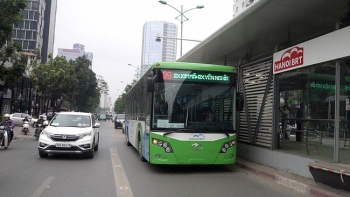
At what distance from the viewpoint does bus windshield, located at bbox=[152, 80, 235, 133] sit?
850 centimetres

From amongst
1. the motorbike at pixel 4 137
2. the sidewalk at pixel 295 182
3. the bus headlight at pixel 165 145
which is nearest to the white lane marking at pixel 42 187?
the bus headlight at pixel 165 145

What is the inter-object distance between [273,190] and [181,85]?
3586mm

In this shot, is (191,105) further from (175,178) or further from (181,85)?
(175,178)

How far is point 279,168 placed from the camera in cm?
881

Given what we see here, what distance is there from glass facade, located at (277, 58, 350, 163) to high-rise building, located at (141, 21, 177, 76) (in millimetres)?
19032

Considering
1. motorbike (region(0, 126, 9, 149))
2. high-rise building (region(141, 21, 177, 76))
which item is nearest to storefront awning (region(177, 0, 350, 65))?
motorbike (region(0, 126, 9, 149))

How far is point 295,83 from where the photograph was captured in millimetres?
10086

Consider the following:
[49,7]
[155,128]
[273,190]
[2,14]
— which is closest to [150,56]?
[2,14]

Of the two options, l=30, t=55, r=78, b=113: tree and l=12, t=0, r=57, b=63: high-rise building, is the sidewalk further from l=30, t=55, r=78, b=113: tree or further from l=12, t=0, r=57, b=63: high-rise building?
l=12, t=0, r=57, b=63: high-rise building

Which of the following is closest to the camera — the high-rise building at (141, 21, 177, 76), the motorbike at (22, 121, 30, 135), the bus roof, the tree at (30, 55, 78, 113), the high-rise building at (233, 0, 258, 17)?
the bus roof

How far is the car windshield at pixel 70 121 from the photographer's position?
37.3 ft

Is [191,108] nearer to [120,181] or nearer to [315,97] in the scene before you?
[120,181]

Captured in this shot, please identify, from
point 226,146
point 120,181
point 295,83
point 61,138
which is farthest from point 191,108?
point 61,138

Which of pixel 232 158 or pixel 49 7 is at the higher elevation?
pixel 49 7
